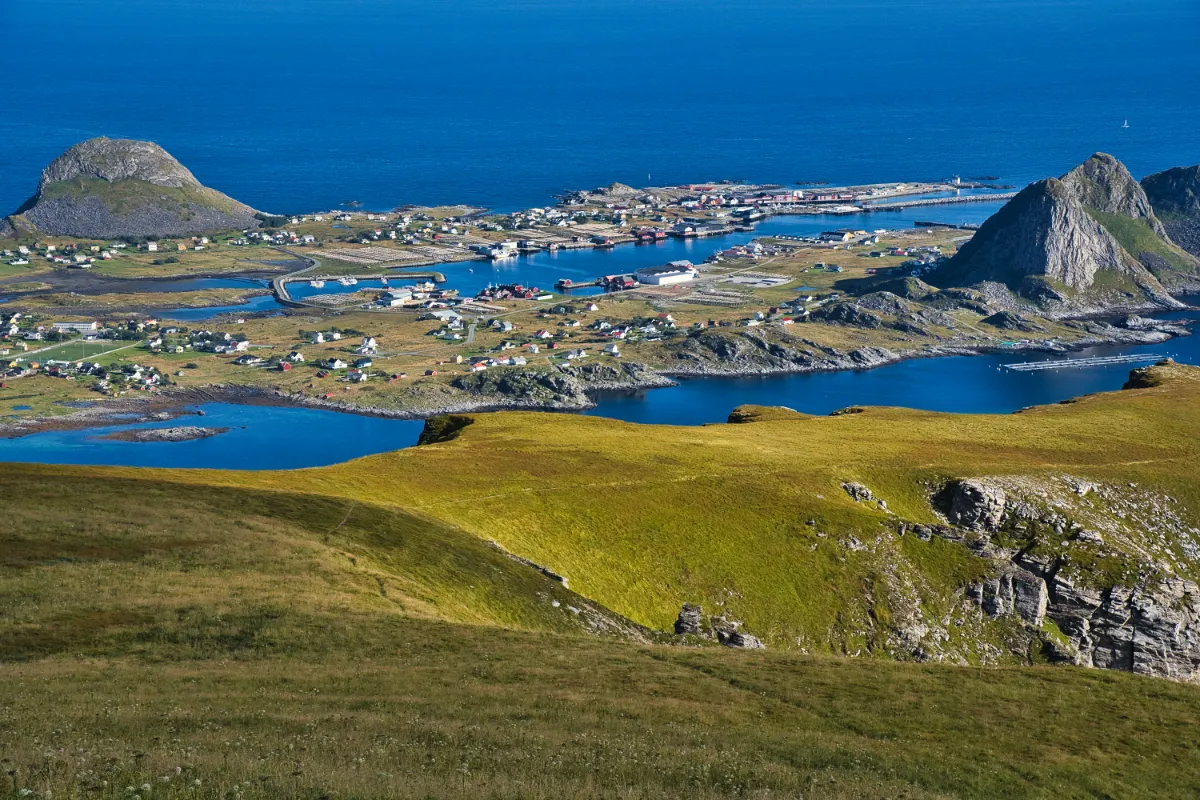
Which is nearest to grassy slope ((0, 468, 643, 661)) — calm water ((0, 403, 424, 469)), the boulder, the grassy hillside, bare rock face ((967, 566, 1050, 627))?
the grassy hillside

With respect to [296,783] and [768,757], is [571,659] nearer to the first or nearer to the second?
[768,757]

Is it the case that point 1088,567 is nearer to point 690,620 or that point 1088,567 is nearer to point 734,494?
point 734,494

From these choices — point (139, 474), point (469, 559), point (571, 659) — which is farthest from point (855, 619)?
point (139, 474)

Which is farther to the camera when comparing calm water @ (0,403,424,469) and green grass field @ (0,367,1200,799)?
calm water @ (0,403,424,469)

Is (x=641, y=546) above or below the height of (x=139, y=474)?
below

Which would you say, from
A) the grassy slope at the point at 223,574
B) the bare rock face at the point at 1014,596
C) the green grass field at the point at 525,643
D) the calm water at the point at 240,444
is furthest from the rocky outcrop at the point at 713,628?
the calm water at the point at 240,444

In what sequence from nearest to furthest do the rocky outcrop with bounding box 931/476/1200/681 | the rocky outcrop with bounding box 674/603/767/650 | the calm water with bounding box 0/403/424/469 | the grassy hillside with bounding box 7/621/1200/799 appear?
the grassy hillside with bounding box 7/621/1200/799, the rocky outcrop with bounding box 674/603/767/650, the rocky outcrop with bounding box 931/476/1200/681, the calm water with bounding box 0/403/424/469

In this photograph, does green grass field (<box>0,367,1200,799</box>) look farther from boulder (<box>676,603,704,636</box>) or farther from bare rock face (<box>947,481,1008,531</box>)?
bare rock face (<box>947,481,1008,531</box>)

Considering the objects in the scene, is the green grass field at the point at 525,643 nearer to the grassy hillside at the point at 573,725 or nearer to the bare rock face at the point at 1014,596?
the grassy hillside at the point at 573,725
